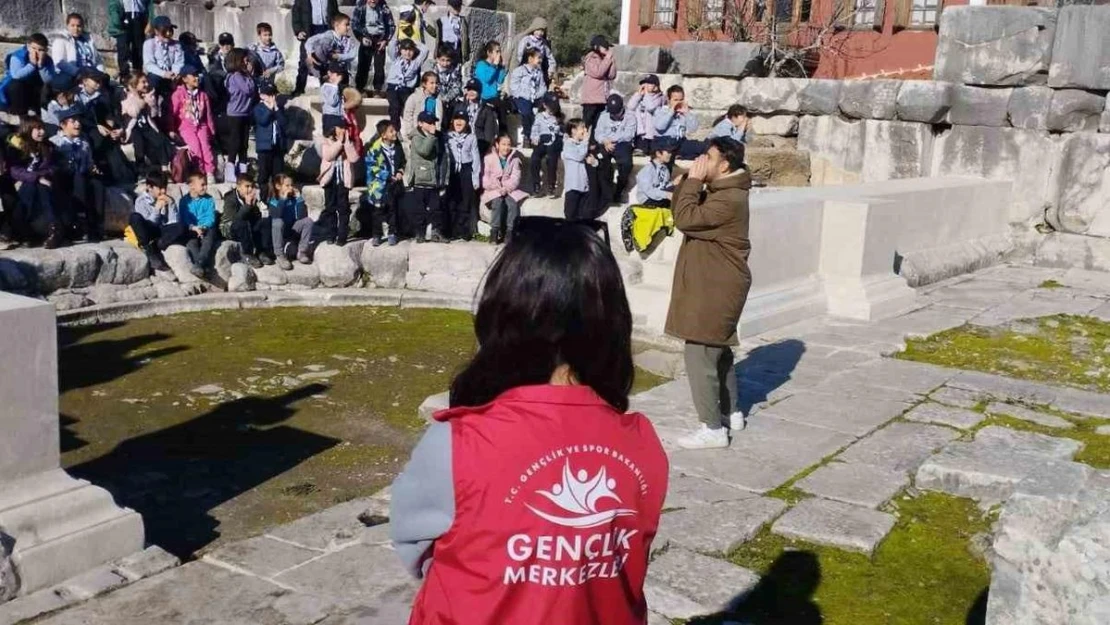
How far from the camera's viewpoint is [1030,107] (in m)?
12.1

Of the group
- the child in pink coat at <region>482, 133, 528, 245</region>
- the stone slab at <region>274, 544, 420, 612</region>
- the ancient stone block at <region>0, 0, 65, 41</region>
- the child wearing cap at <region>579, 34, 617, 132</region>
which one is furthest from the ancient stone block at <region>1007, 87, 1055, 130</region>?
the ancient stone block at <region>0, 0, 65, 41</region>

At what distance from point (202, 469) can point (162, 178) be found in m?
5.15

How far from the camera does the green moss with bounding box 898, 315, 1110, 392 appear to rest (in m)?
7.73

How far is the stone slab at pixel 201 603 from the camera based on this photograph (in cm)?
379

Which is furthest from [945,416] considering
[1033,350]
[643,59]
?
[643,59]

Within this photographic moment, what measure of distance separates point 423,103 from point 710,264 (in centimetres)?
734

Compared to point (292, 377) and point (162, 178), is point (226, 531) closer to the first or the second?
point (292, 377)

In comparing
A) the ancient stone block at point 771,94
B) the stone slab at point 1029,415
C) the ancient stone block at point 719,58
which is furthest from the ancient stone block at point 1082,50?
the stone slab at point 1029,415

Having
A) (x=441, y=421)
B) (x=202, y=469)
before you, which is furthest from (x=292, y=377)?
(x=441, y=421)

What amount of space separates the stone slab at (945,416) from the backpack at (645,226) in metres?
3.67

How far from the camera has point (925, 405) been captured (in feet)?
22.1

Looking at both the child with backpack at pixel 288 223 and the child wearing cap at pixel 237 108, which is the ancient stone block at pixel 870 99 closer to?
the child with backpack at pixel 288 223

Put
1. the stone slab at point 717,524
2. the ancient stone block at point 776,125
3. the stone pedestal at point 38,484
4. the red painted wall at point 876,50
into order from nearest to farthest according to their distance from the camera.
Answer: the stone pedestal at point 38,484, the stone slab at point 717,524, the ancient stone block at point 776,125, the red painted wall at point 876,50

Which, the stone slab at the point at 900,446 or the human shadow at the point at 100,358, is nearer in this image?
the stone slab at the point at 900,446
